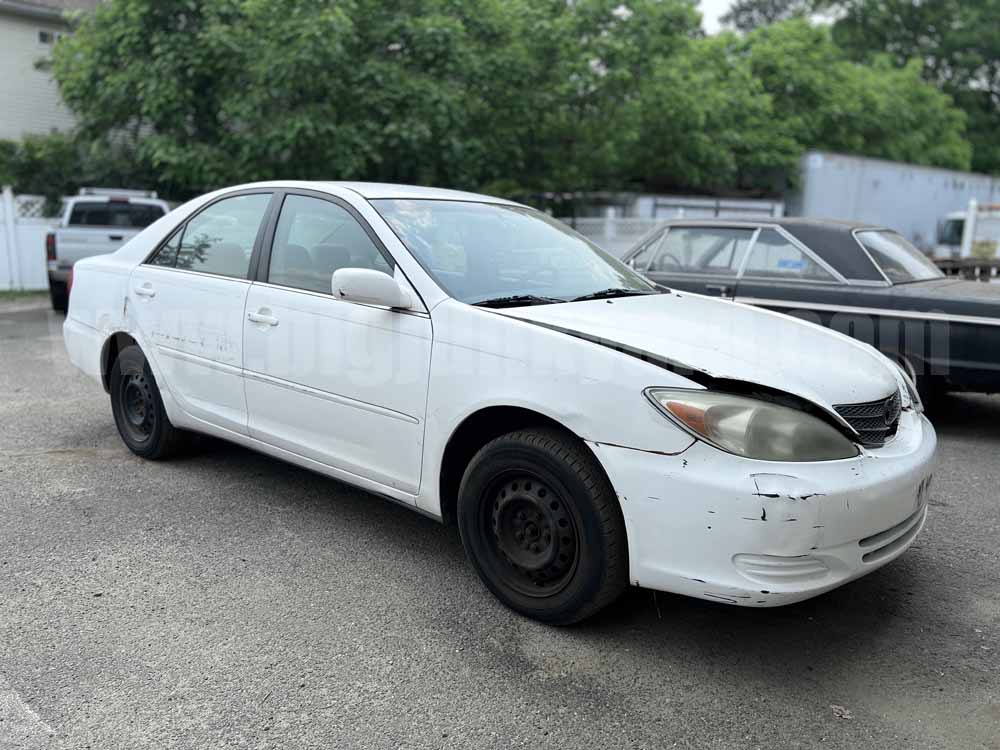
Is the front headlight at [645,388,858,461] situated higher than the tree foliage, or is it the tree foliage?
the tree foliage

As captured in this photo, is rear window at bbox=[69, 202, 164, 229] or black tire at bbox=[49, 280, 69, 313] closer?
black tire at bbox=[49, 280, 69, 313]

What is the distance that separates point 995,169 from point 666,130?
87.6 ft

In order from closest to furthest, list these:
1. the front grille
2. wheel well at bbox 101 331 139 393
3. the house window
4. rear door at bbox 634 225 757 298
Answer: the front grille, wheel well at bbox 101 331 139 393, rear door at bbox 634 225 757 298, the house window

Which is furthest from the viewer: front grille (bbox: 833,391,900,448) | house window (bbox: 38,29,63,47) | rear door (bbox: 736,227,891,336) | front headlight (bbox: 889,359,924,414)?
house window (bbox: 38,29,63,47)

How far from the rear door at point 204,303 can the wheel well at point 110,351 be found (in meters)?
0.25

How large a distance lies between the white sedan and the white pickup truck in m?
8.75

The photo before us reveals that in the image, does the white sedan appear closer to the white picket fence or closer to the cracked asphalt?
the cracked asphalt

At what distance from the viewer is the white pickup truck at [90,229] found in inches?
499

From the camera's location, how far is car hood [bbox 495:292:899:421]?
3.06m

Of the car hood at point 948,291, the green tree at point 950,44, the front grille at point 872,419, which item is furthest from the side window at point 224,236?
the green tree at point 950,44

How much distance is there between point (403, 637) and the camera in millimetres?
Answer: 3215

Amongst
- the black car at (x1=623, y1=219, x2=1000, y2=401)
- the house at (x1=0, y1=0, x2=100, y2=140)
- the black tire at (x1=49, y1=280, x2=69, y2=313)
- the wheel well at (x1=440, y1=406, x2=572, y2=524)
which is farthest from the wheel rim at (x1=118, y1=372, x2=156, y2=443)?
the house at (x1=0, y1=0, x2=100, y2=140)

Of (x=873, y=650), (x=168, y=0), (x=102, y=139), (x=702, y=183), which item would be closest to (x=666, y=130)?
(x=702, y=183)

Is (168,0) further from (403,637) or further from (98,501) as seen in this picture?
(403,637)
